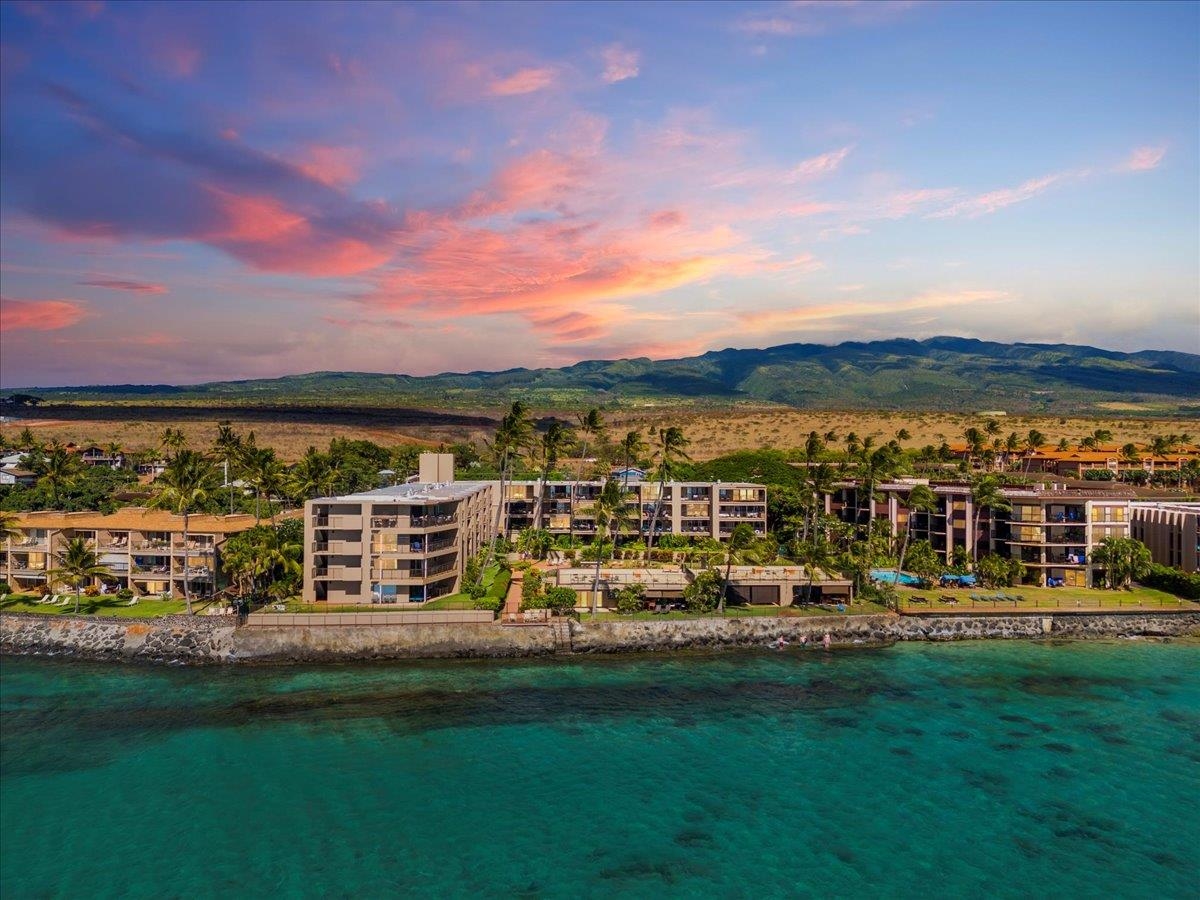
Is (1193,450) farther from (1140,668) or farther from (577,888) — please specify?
(577,888)

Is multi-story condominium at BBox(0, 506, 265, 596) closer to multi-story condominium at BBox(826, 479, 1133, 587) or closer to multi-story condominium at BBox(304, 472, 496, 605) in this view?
multi-story condominium at BBox(304, 472, 496, 605)

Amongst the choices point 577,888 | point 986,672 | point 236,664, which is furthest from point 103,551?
point 986,672

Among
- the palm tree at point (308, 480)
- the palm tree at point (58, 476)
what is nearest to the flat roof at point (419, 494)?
the palm tree at point (308, 480)

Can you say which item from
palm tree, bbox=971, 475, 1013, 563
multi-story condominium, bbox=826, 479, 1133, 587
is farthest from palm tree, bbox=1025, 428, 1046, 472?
palm tree, bbox=971, 475, 1013, 563

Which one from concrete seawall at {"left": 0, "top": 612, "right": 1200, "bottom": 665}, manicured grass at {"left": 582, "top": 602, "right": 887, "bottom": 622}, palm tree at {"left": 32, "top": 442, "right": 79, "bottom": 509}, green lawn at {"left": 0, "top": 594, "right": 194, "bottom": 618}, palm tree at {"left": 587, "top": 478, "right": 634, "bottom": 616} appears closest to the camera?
concrete seawall at {"left": 0, "top": 612, "right": 1200, "bottom": 665}

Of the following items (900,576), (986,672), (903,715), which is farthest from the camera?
(900,576)

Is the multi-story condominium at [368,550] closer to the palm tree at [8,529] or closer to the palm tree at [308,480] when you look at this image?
the palm tree at [308,480]

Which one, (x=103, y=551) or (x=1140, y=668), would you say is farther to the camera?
(x=103, y=551)
